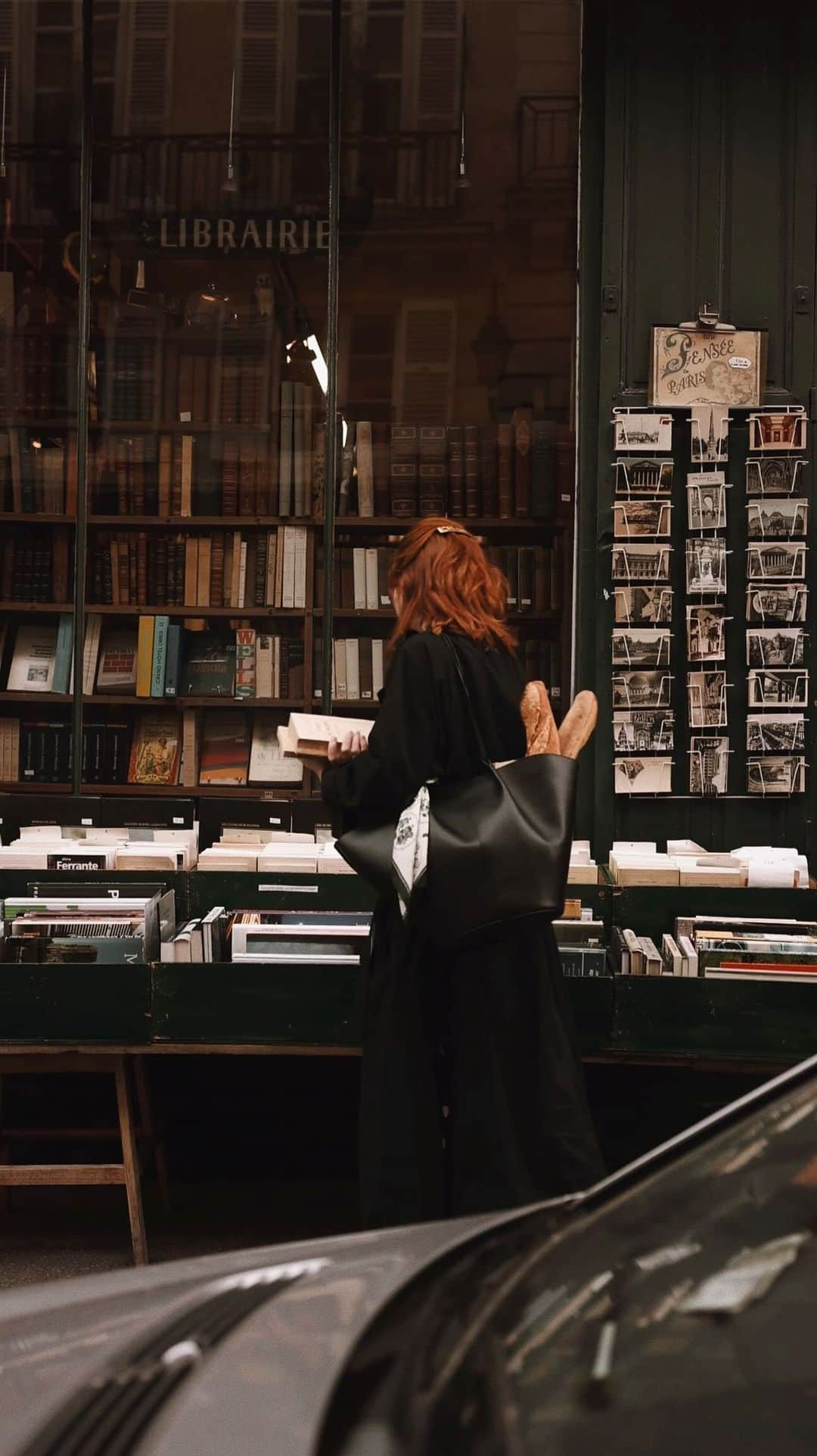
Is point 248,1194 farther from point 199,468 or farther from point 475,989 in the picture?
point 199,468

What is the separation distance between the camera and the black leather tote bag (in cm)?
286

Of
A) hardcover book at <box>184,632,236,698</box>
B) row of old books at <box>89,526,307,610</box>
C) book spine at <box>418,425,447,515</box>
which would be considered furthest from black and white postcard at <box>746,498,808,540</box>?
hardcover book at <box>184,632,236,698</box>

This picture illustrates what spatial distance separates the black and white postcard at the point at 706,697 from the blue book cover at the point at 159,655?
219cm

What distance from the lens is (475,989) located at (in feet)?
9.88

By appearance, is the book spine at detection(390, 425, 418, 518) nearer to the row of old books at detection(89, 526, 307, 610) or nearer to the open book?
the row of old books at detection(89, 526, 307, 610)

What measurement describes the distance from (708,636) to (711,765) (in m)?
0.51

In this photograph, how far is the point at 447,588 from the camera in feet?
10.2

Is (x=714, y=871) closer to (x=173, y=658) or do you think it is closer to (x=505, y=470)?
(x=505, y=470)

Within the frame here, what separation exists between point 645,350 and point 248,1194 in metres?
3.45

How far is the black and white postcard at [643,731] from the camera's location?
552cm

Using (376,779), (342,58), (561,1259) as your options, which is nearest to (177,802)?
(376,779)

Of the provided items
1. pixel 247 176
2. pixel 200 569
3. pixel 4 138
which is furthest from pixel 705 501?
pixel 4 138

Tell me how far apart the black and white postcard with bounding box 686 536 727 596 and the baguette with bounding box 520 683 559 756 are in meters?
2.53

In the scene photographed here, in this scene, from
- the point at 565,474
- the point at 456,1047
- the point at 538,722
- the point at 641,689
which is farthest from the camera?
the point at 565,474
